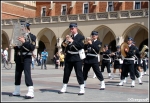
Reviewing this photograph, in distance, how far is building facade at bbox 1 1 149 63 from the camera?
107 feet

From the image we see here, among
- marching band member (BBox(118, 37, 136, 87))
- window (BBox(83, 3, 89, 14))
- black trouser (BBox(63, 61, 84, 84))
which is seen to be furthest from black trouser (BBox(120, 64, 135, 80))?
window (BBox(83, 3, 89, 14))

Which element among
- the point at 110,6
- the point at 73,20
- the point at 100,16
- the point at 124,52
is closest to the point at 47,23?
the point at 73,20

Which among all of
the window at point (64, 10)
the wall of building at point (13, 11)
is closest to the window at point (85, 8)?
the window at point (64, 10)

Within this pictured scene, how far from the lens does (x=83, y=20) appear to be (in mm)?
35188

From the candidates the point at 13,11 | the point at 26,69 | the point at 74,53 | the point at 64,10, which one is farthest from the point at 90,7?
the point at 26,69

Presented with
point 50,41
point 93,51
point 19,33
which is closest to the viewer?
point 19,33

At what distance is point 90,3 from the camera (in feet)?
149

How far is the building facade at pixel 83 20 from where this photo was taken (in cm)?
3272

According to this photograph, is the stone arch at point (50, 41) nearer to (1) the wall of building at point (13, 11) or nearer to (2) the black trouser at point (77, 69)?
(1) the wall of building at point (13, 11)

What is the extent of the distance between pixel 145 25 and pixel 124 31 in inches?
101

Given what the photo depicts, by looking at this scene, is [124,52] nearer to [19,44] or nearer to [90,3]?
[19,44]

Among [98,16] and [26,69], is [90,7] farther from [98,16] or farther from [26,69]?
[26,69]

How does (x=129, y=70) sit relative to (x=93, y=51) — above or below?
below

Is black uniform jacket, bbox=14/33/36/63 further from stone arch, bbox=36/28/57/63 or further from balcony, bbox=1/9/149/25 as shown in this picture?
stone arch, bbox=36/28/57/63
